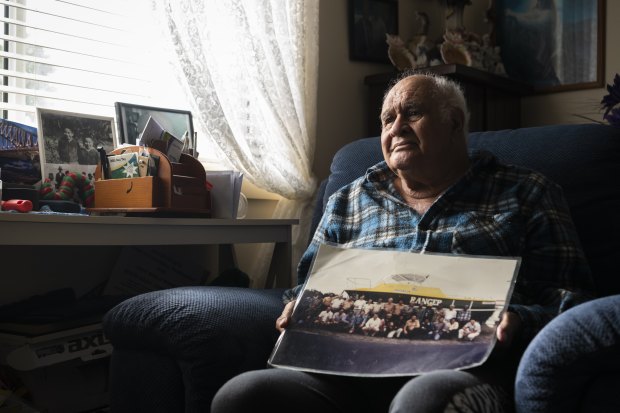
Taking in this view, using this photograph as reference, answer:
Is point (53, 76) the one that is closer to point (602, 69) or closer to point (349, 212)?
Answer: point (349, 212)

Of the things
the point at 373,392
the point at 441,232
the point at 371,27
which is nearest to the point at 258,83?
the point at 371,27

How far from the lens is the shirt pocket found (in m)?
1.37

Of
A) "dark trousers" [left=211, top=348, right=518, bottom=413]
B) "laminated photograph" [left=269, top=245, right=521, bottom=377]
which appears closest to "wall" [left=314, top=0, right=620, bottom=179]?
"laminated photograph" [left=269, top=245, right=521, bottom=377]

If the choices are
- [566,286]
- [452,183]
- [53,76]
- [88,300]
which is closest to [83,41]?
[53,76]

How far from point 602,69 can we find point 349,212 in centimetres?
195

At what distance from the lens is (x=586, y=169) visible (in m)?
1.55

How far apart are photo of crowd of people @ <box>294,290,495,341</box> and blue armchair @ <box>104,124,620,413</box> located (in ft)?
0.40

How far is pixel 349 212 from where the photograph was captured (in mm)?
1596

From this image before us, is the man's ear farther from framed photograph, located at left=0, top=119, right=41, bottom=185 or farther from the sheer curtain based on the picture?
framed photograph, located at left=0, top=119, right=41, bottom=185

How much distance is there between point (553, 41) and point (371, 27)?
0.84 metres

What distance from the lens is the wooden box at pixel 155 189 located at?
182 centimetres

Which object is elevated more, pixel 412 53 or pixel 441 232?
pixel 412 53

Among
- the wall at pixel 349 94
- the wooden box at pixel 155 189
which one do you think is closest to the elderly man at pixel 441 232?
the wooden box at pixel 155 189

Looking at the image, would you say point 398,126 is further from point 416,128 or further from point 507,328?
point 507,328
